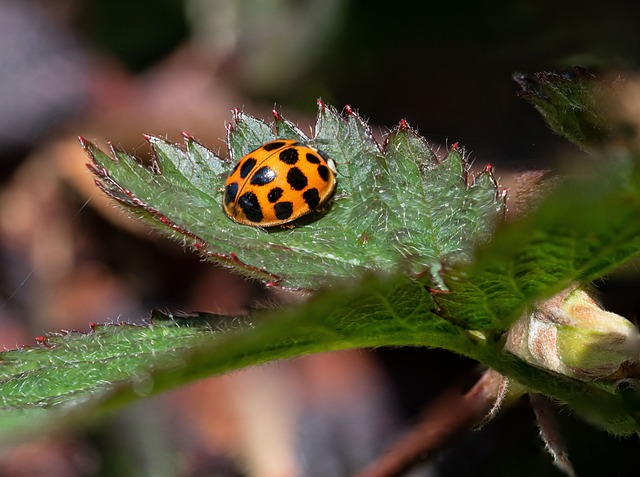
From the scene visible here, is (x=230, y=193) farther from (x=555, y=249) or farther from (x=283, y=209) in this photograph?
(x=555, y=249)

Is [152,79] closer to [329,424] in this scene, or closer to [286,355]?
[329,424]

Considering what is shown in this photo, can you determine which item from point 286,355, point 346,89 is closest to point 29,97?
point 346,89

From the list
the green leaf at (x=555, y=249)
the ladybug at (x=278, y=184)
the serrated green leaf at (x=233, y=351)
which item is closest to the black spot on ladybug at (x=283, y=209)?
the ladybug at (x=278, y=184)

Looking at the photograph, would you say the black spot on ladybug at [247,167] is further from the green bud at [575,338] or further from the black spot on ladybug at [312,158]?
the green bud at [575,338]

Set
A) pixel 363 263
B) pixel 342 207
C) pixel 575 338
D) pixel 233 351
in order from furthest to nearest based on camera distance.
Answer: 1. pixel 342 207
2. pixel 363 263
3. pixel 575 338
4. pixel 233 351

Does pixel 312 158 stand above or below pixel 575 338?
above

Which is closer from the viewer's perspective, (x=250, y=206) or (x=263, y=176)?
(x=250, y=206)

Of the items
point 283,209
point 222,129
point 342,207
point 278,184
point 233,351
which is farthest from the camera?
point 222,129

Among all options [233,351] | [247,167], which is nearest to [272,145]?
[247,167]
